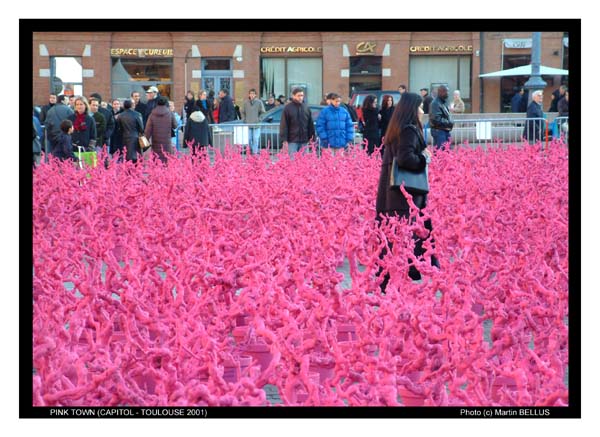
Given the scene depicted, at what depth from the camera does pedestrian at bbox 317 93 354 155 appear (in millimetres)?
18844

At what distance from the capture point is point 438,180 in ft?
42.0

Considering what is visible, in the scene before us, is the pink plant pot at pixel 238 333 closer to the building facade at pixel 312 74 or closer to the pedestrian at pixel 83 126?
the pedestrian at pixel 83 126

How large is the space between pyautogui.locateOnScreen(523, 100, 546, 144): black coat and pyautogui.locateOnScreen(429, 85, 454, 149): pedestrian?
7.46 feet

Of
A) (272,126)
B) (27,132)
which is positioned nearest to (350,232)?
(27,132)

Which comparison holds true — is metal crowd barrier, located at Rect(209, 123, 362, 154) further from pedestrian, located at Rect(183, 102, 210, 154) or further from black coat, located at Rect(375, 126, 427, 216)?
black coat, located at Rect(375, 126, 427, 216)

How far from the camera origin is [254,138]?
23234 millimetres

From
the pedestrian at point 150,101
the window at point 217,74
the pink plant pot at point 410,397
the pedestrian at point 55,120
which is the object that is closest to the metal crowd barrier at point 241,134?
the pedestrian at point 150,101

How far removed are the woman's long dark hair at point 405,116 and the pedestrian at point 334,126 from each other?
8.36 metres

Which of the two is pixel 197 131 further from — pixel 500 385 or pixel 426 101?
pixel 500 385

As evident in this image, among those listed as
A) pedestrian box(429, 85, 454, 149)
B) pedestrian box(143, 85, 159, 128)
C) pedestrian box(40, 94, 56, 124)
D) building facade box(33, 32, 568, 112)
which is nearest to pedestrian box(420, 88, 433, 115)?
pedestrian box(429, 85, 454, 149)

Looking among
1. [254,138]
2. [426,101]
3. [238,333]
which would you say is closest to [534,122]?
[426,101]

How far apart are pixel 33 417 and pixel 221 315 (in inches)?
48.1

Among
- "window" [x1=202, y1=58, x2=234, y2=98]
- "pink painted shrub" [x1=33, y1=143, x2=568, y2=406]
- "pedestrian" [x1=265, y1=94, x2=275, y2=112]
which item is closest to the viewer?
"pink painted shrub" [x1=33, y1=143, x2=568, y2=406]

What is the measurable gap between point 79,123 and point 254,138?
489 centimetres
